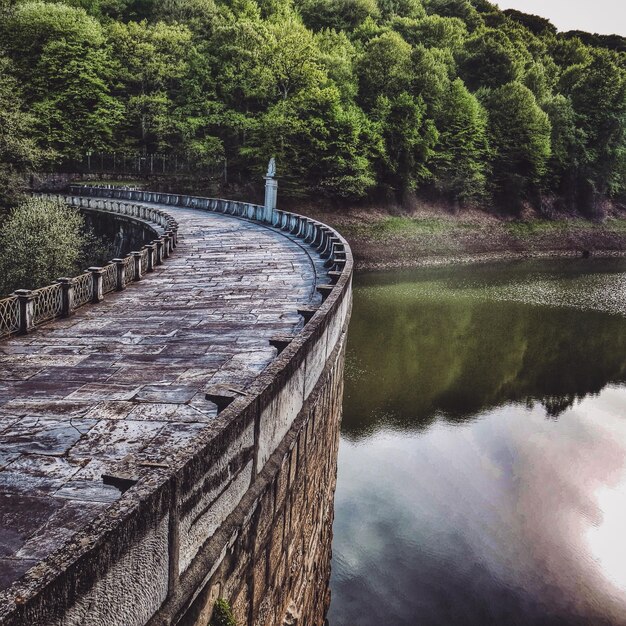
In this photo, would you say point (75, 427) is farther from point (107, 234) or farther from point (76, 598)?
point (107, 234)

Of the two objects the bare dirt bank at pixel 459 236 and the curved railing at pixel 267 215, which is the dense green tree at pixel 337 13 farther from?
the curved railing at pixel 267 215

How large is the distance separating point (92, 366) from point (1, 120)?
28.0 metres

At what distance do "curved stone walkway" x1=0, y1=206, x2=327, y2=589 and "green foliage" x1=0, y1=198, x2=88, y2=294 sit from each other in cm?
906

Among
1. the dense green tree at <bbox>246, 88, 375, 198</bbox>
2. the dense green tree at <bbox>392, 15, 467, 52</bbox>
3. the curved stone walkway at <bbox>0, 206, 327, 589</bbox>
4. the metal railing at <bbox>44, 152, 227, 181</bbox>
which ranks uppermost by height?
the dense green tree at <bbox>392, 15, 467, 52</bbox>

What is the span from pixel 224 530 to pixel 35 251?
22.3 meters

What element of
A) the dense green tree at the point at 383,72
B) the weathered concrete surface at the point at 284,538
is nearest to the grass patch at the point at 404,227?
the dense green tree at the point at 383,72

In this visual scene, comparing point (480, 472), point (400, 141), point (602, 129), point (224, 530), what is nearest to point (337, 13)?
point (400, 141)

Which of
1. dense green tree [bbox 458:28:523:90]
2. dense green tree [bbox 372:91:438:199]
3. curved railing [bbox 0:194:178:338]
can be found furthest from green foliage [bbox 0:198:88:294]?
dense green tree [bbox 458:28:523:90]

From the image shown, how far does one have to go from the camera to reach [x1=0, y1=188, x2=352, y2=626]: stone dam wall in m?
2.86

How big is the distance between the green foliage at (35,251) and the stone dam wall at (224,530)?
58.4ft

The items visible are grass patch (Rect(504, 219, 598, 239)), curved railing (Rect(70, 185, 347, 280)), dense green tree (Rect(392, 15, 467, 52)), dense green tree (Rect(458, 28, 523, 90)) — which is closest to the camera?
curved railing (Rect(70, 185, 347, 280))

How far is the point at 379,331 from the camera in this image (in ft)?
86.3

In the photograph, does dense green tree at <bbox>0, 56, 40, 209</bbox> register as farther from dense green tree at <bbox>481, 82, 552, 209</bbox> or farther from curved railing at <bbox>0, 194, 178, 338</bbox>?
dense green tree at <bbox>481, 82, 552, 209</bbox>

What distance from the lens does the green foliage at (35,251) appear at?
23.3 m
